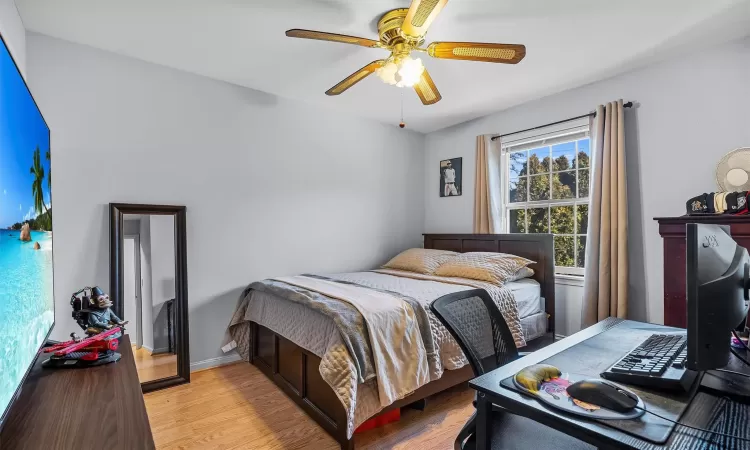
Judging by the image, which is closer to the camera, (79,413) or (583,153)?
(79,413)

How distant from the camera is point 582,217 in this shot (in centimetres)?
332

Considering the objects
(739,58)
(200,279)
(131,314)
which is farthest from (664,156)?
(131,314)

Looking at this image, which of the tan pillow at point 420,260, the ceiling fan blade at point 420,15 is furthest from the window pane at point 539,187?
the ceiling fan blade at point 420,15

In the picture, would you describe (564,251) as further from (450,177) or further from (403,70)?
(403,70)

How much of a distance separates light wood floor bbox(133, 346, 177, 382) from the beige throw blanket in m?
1.50

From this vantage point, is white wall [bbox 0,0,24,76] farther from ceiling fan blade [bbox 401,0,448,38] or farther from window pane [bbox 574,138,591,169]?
window pane [bbox 574,138,591,169]

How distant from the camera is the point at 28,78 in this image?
2.27 m

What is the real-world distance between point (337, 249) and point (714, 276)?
3231mm

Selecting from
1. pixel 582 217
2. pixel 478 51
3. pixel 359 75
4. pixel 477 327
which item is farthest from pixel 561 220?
pixel 477 327

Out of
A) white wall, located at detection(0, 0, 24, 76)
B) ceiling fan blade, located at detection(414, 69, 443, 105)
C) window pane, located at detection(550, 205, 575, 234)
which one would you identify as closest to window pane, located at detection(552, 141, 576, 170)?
window pane, located at detection(550, 205, 575, 234)

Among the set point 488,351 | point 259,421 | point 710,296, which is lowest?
point 259,421

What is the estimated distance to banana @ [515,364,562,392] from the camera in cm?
86

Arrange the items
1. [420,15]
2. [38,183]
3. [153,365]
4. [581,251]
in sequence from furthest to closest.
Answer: [581,251] < [153,365] < [420,15] < [38,183]

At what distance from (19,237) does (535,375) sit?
4.48 feet
